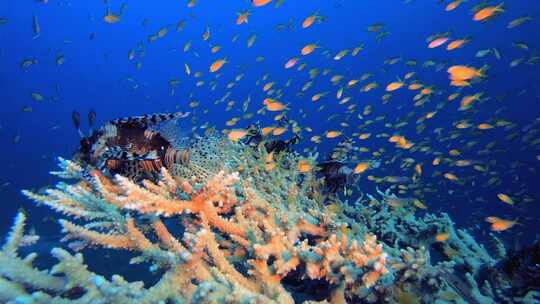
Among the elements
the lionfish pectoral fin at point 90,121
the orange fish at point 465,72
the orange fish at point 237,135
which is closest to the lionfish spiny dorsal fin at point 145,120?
the lionfish pectoral fin at point 90,121

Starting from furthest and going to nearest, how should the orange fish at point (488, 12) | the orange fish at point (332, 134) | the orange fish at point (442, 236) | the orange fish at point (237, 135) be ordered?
1. the orange fish at point (332, 134)
2. the orange fish at point (488, 12)
3. the orange fish at point (237, 135)
4. the orange fish at point (442, 236)

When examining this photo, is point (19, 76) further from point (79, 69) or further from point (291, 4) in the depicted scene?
point (291, 4)

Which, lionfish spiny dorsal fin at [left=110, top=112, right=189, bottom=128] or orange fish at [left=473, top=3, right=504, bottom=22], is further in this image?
orange fish at [left=473, top=3, right=504, bottom=22]

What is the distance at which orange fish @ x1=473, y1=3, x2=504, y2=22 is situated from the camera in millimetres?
7422

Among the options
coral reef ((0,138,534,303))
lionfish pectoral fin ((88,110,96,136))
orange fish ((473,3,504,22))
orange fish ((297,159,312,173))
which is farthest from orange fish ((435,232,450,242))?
orange fish ((473,3,504,22))

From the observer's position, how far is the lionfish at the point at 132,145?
270cm

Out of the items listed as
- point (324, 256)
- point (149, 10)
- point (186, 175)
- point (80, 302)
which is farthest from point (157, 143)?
point (149, 10)

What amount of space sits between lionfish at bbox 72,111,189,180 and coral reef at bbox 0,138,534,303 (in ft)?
0.41

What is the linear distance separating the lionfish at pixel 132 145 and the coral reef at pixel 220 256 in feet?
0.41

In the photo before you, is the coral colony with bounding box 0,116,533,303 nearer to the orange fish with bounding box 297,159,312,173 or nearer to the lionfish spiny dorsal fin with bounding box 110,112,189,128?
the lionfish spiny dorsal fin with bounding box 110,112,189,128

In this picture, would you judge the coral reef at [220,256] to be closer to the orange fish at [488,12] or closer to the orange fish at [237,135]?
the orange fish at [237,135]

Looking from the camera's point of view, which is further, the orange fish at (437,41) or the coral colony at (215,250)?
the orange fish at (437,41)

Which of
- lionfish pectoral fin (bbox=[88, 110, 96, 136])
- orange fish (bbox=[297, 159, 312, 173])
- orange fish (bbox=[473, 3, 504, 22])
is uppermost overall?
lionfish pectoral fin (bbox=[88, 110, 96, 136])

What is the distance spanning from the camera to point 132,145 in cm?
283
